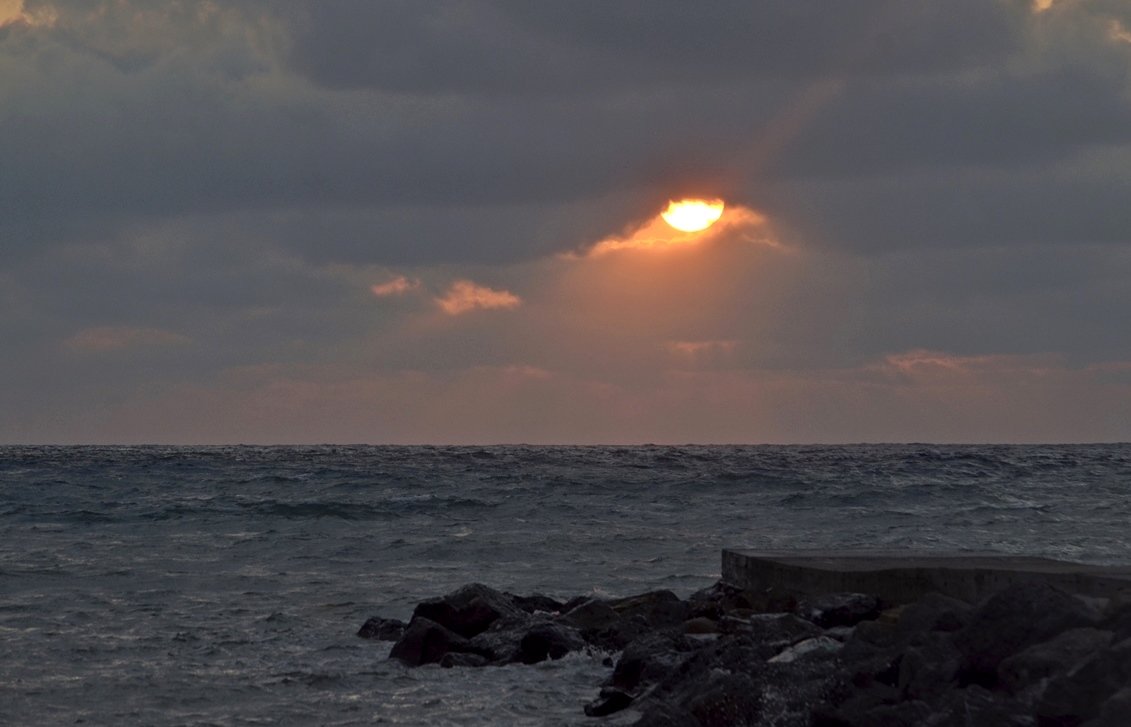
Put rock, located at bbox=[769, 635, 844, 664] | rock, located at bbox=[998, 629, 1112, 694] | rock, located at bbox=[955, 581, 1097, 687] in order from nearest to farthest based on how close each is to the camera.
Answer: rock, located at bbox=[998, 629, 1112, 694], rock, located at bbox=[955, 581, 1097, 687], rock, located at bbox=[769, 635, 844, 664]

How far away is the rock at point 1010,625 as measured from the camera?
762 cm

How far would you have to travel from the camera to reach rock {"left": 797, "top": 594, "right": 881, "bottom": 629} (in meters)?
10.5

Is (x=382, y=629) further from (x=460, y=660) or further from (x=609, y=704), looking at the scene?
(x=609, y=704)

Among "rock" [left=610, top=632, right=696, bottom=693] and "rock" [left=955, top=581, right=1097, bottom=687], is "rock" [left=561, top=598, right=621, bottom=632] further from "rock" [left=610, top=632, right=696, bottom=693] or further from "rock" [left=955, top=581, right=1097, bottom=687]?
"rock" [left=955, top=581, right=1097, bottom=687]

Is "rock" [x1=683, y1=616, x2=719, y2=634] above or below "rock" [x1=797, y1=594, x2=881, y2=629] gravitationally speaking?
below

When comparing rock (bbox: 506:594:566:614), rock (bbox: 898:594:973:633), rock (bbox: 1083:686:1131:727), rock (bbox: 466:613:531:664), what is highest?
rock (bbox: 898:594:973:633)

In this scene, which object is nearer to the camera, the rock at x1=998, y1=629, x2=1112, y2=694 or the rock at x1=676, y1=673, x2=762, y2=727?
the rock at x1=998, y1=629, x2=1112, y2=694

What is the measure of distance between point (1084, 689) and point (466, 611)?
6997 millimetres

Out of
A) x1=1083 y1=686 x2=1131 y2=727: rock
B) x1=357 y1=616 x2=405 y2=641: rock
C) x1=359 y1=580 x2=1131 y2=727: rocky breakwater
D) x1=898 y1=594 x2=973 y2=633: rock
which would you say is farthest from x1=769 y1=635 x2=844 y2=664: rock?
x1=357 y1=616 x2=405 y2=641: rock

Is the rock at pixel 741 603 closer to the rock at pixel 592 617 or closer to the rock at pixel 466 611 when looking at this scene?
the rock at pixel 592 617

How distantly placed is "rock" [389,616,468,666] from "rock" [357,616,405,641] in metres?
0.97

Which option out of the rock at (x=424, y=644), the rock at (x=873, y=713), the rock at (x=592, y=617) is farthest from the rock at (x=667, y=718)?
the rock at (x=592, y=617)

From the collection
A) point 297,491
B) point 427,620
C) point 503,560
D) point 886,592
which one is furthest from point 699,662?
point 297,491

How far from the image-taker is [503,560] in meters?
20.1
